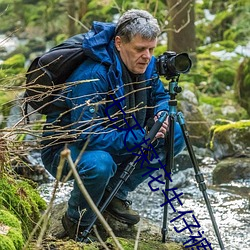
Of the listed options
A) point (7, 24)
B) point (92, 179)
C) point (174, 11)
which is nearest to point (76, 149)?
point (92, 179)

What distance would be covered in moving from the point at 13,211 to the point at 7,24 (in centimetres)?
1255

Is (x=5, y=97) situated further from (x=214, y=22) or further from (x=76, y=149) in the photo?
(x=214, y=22)

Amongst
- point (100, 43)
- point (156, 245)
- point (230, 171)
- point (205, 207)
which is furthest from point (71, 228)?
point (230, 171)

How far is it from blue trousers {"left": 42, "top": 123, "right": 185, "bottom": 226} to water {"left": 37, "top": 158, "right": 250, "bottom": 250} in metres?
0.54

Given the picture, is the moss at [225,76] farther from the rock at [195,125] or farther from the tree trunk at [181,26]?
the rock at [195,125]

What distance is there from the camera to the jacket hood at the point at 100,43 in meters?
3.45

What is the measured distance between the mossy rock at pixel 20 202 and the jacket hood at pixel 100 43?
0.82 m

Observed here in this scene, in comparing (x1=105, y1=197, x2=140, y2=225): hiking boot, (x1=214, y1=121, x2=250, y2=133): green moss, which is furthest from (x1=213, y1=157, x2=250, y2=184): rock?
(x1=105, y1=197, x2=140, y2=225): hiking boot

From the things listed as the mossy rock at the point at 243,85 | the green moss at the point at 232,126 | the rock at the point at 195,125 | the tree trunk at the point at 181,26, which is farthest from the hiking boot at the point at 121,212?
the tree trunk at the point at 181,26

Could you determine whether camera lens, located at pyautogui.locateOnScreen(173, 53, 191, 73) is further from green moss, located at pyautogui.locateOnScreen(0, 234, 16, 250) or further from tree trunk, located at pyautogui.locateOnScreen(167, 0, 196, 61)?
tree trunk, located at pyautogui.locateOnScreen(167, 0, 196, 61)

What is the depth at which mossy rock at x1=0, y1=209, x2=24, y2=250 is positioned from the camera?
242cm

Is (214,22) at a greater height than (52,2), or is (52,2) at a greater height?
(52,2)

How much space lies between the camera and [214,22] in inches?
547

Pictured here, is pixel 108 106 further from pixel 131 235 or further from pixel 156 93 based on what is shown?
pixel 131 235
